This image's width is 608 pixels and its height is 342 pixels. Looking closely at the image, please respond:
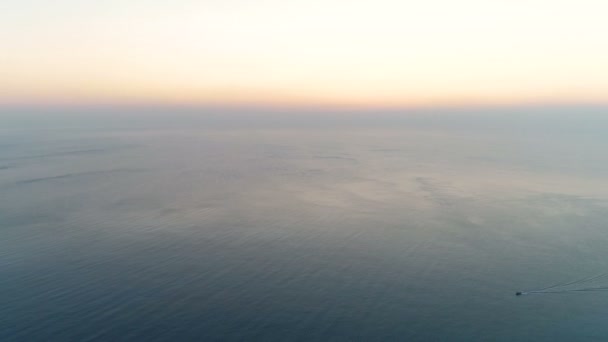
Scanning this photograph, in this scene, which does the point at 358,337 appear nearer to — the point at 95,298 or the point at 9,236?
the point at 95,298

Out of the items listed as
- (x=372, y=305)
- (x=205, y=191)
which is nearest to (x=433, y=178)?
(x=205, y=191)

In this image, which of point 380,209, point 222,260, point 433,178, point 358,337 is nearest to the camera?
point 358,337

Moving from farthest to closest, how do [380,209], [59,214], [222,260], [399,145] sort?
[399,145]
[380,209]
[59,214]
[222,260]

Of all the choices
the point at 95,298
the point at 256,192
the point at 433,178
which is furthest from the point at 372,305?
the point at 433,178

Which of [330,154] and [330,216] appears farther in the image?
[330,154]

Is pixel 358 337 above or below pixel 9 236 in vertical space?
below

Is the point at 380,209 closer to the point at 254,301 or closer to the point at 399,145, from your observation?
the point at 254,301
